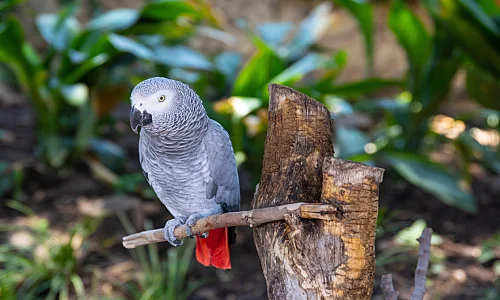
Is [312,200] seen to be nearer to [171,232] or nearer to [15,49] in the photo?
[171,232]

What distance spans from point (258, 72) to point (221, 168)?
3.09ft

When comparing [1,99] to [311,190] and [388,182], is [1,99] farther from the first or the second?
[311,190]

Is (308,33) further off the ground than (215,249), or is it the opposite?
(308,33)

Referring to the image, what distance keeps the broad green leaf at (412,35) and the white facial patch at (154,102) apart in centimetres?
144

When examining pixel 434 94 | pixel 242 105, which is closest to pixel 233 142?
pixel 242 105

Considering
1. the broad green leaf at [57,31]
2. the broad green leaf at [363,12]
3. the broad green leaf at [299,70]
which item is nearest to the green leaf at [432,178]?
the broad green leaf at [299,70]

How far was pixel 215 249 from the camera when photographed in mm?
770

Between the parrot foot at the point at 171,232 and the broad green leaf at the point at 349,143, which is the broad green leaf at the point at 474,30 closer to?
the broad green leaf at the point at 349,143

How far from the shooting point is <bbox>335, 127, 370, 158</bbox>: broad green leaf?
5.42 ft

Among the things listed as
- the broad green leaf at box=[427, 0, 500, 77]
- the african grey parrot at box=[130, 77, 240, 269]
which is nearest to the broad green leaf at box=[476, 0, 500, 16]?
the broad green leaf at box=[427, 0, 500, 77]

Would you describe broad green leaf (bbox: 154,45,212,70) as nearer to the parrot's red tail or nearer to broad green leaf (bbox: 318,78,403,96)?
broad green leaf (bbox: 318,78,403,96)

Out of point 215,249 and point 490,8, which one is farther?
point 490,8

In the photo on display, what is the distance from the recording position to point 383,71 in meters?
3.43

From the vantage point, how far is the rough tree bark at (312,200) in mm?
573
